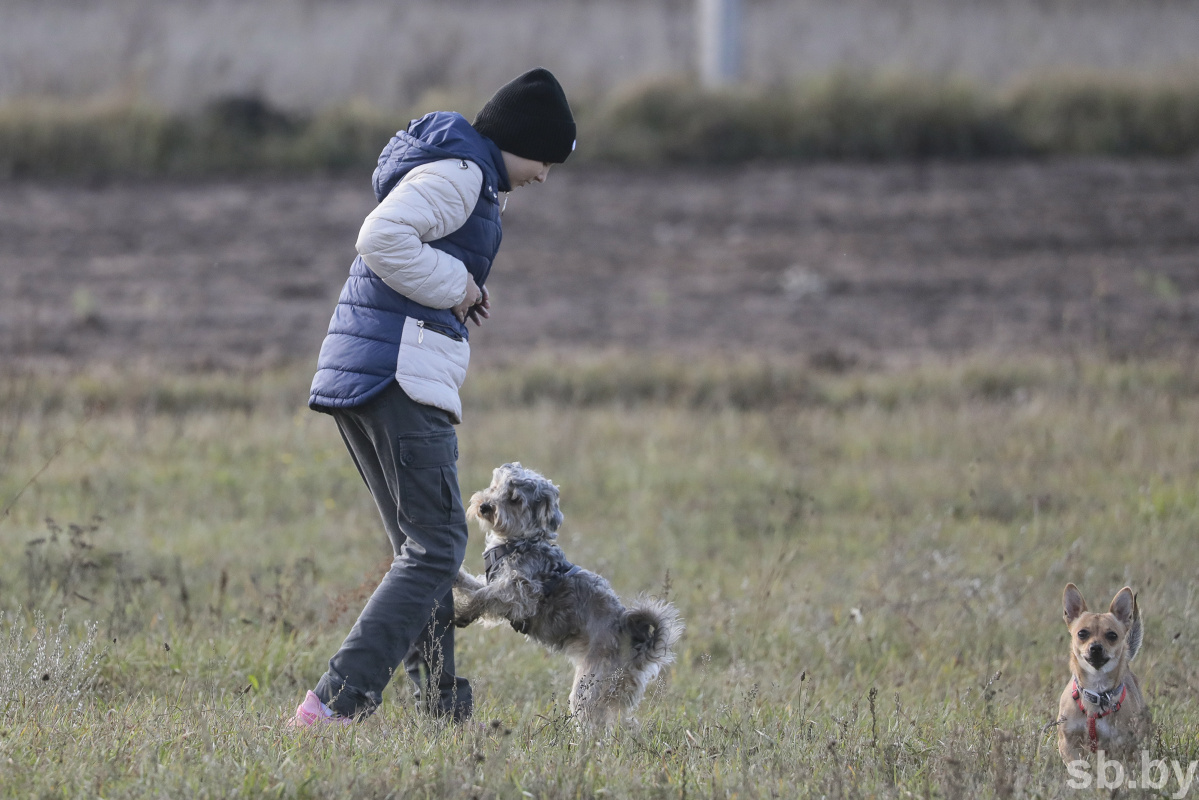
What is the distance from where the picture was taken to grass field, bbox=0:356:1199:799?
11.8 feet

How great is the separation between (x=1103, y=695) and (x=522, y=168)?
8.42 feet

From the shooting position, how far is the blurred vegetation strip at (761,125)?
1828 cm

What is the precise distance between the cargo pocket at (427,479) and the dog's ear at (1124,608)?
7.25 ft

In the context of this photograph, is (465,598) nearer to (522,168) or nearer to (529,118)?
(522,168)

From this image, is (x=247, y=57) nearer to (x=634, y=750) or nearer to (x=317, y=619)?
(x=317, y=619)

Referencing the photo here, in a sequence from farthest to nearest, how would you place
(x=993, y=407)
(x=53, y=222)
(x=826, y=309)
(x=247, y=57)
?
(x=247, y=57), (x=53, y=222), (x=826, y=309), (x=993, y=407)

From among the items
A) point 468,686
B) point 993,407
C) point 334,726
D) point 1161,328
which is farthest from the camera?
point 1161,328

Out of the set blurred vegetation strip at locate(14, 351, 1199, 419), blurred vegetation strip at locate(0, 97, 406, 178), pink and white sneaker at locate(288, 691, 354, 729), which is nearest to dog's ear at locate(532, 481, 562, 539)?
pink and white sneaker at locate(288, 691, 354, 729)

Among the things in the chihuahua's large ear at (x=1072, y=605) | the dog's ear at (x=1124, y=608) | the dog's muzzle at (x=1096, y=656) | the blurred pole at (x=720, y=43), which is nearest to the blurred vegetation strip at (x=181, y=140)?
the blurred pole at (x=720, y=43)

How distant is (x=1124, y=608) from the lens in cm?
401

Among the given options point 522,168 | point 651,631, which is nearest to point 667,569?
point 651,631

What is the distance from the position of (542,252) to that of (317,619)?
1031 centimetres

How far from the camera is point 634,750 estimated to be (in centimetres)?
389

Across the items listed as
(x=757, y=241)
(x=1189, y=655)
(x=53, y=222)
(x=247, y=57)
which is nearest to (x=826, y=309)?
(x=757, y=241)
